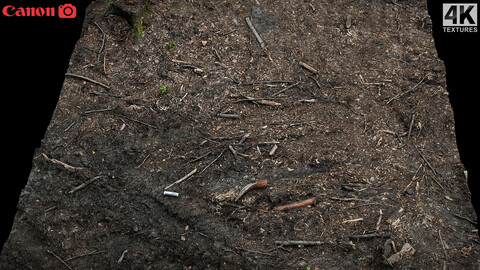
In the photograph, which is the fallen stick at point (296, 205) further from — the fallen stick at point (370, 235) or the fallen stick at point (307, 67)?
the fallen stick at point (307, 67)

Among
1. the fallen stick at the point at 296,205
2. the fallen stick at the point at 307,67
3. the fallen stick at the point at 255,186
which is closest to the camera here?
the fallen stick at the point at 296,205

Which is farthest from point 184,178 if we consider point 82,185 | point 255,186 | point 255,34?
point 255,34

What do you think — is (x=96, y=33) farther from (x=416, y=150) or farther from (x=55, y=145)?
(x=416, y=150)

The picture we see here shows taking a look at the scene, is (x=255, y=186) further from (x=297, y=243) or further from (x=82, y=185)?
(x=82, y=185)

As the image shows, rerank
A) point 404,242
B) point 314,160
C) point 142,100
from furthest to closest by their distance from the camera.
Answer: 1. point 142,100
2. point 314,160
3. point 404,242

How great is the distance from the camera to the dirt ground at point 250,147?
7383 millimetres

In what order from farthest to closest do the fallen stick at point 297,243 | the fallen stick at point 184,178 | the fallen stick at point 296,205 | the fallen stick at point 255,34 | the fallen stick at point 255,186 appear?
the fallen stick at point 255,34 < the fallen stick at point 184,178 < the fallen stick at point 255,186 < the fallen stick at point 296,205 < the fallen stick at point 297,243

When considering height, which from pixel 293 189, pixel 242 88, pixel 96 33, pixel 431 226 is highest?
pixel 96 33

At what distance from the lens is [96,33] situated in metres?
9.39

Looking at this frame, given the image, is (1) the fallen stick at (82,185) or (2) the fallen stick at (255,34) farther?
(2) the fallen stick at (255,34)

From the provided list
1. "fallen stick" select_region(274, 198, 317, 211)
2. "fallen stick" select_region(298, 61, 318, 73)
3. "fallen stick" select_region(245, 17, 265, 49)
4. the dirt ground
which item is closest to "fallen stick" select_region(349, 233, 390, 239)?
the dirt ground

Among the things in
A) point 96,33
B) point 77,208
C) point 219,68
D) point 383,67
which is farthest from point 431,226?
point 96,33

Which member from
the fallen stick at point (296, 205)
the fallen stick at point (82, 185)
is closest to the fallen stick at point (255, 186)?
the fallen stick at point (296, 205)

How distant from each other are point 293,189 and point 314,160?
57 cm
